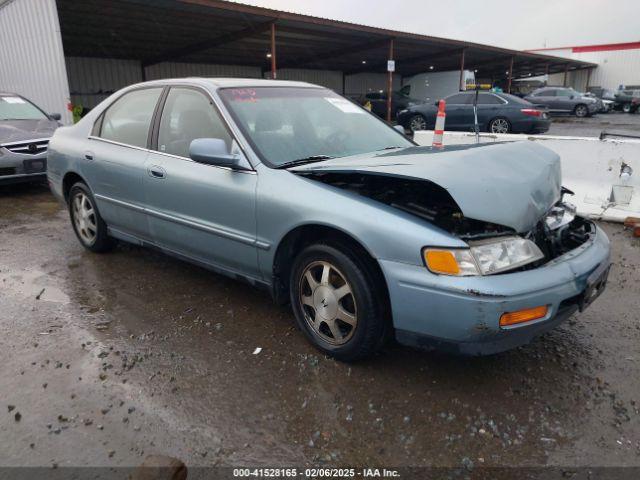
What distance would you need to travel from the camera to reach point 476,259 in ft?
7.18

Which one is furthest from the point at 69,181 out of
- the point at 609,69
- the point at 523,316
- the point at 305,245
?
the point at 609,69

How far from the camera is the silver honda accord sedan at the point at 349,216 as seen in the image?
221cm

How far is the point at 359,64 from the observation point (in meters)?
27.5

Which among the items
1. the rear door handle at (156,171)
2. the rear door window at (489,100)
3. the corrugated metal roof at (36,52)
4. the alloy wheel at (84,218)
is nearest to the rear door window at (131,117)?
the rear door handle at (156,171)

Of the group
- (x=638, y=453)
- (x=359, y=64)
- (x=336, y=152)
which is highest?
(x=359, y=64)

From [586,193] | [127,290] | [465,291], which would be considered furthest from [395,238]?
[586,193]

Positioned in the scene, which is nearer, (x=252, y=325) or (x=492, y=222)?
(x=492, y=222)

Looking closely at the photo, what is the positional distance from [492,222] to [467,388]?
887 millimetres

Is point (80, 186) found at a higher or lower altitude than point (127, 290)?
higher

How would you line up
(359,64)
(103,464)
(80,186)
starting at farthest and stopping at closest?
(359,64) < (80,186) < (103,464)

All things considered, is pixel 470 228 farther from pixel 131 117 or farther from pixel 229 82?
pixel 131 117

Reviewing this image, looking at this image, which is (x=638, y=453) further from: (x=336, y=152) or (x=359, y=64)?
(x=359, y=64)

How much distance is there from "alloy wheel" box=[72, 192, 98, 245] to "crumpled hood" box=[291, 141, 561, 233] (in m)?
2.51

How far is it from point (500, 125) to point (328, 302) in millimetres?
12320
